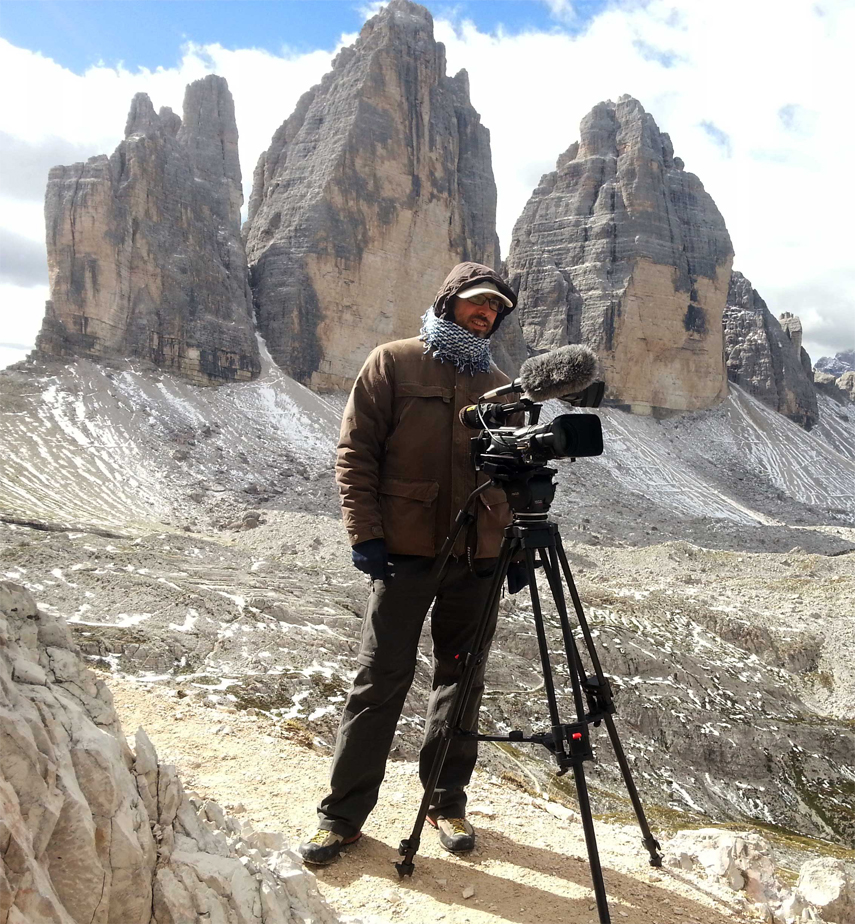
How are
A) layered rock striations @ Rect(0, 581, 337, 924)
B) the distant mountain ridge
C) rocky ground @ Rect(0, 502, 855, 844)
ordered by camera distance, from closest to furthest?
1. layered rock striations @ Rect(0, 581, 337, 924)
2. rocky ground @ Rect(0, 502, 855, 844)
3. the distant mountain ridge

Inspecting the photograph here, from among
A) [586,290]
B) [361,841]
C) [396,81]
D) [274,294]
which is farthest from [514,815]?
[586,290]

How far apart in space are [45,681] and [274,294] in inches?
1488

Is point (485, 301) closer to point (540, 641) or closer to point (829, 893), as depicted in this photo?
point (540, 641)

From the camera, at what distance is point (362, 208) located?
3888 cm

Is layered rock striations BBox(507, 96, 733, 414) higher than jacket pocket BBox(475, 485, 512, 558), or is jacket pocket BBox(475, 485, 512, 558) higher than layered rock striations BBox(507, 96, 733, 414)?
layered rock striations BBox(507, 96, 733, 414)

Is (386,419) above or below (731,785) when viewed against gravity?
above

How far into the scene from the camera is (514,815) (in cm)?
360

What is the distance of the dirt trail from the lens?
8.83ft

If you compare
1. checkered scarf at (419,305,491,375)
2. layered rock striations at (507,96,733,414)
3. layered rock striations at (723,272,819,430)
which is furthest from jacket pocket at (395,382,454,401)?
layered rock striations at (723,272,819,430)

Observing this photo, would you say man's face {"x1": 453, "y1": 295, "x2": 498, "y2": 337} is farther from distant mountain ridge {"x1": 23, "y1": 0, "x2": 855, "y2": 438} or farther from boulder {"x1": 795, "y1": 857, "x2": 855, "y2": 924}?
distant mountain ridge {"x1": 23, "y1": 0, "x2": 855, "y2": 438}

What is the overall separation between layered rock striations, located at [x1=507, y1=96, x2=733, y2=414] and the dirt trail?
4600 centimetres

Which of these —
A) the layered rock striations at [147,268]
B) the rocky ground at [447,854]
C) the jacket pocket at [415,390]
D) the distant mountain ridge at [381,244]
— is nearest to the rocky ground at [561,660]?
the rocky ground at [447,854]

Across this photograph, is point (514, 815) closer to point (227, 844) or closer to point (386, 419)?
point (227, 844)

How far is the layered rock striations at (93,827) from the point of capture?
1642 millimetres
